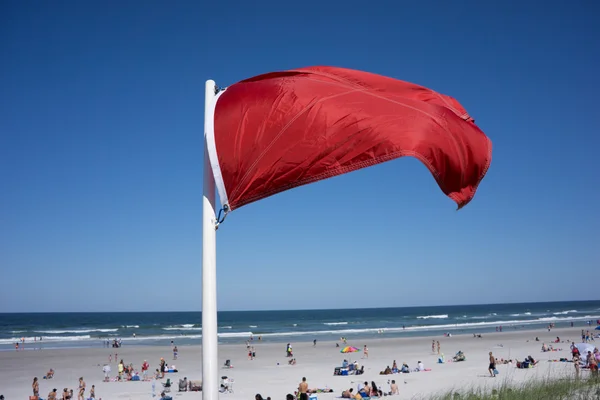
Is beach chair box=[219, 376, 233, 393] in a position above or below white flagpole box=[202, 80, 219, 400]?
below

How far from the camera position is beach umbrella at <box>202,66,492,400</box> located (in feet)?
13.0

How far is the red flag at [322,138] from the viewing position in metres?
3.97

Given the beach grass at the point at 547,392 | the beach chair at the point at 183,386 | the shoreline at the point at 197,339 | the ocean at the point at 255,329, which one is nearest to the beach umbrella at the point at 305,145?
the beach grass at the point at 547,392

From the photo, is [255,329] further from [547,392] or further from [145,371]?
[547,392]

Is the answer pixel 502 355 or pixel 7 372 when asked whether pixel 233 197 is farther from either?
pixel 502 355

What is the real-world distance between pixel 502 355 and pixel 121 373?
23751 mm

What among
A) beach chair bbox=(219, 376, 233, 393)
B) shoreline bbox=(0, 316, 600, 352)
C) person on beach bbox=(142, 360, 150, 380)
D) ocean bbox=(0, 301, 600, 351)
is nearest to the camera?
beach chair bbox=(219, 376, 233, 393)

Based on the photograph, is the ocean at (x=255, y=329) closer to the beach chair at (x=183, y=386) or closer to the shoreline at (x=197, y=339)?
the shoreline at (x=197, y=339)

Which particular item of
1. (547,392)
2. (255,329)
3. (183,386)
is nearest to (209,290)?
(547,392)

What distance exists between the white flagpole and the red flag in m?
0.13

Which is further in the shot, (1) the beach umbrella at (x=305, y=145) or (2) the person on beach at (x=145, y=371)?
(2) the person on beach at (x=145, y=371)

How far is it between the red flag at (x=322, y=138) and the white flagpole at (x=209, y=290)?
0.13 metres

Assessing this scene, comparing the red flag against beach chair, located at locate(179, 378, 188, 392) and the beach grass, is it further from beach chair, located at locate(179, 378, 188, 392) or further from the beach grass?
beach chair, located at locate(179, 378, 188, 392)

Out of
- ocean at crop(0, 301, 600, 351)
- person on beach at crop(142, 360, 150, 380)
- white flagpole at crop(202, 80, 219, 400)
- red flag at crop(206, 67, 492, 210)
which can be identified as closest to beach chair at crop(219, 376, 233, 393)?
person on beach at crop(142, 360, 150, 380)
